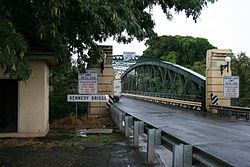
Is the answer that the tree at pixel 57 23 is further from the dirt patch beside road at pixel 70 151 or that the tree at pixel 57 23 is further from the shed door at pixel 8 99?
the shed door at pixel 8 99

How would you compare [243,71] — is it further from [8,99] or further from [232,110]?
[8,99]

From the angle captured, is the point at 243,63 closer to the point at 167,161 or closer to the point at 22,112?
the point at 22,112

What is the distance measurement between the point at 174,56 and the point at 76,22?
60640 mm

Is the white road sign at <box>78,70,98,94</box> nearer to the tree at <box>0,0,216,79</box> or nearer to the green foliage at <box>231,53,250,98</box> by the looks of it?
the tree at <box>0,0,216,79</box>

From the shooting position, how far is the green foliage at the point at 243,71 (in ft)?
129

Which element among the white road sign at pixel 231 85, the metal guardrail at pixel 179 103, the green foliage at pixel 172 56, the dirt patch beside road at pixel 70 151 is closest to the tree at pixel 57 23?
the dirt patch beside road at pixel 70 151

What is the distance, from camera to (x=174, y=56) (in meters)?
68.4

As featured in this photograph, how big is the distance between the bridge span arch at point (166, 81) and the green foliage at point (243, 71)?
14.5 ft

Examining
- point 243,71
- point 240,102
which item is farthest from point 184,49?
point 240,102

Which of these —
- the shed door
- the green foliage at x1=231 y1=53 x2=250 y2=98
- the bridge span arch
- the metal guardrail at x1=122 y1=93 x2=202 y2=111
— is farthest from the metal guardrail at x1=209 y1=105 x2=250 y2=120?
the green foliage at x1=231 y1=53 x2=250 y2=98

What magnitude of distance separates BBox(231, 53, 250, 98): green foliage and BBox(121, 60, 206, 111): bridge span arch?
443 centimetres

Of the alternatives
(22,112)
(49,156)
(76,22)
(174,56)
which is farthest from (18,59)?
(174,56)

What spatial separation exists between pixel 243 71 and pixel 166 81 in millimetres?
10641

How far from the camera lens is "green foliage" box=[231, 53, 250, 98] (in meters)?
39.4
